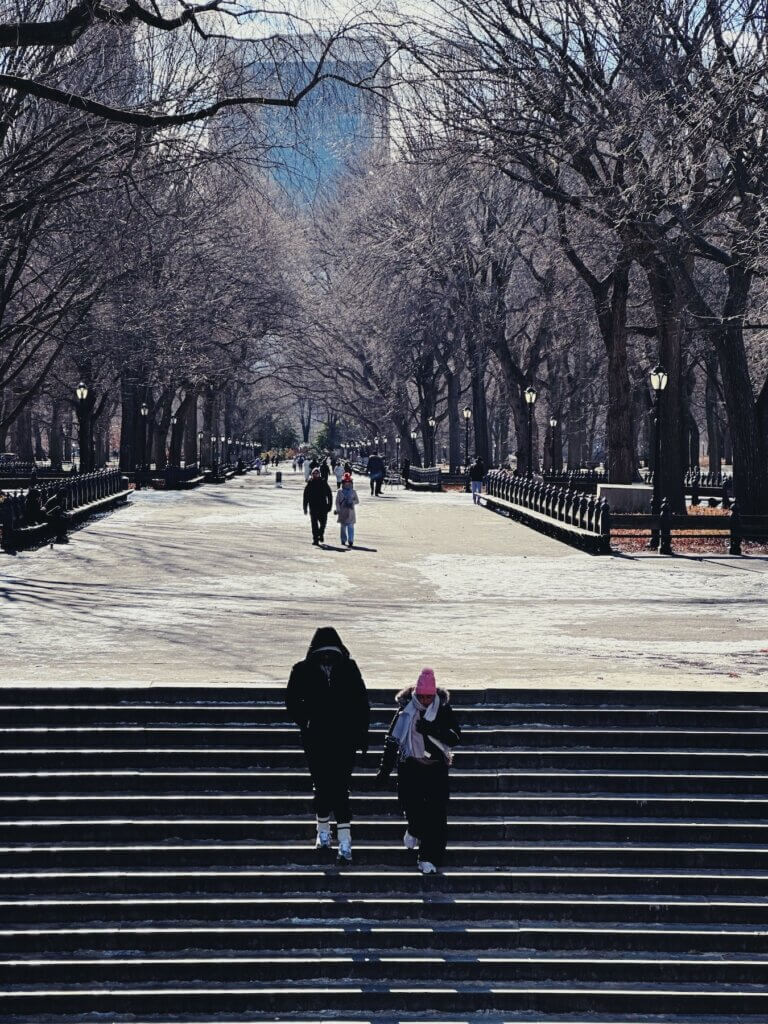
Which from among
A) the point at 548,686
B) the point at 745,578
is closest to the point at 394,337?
the point at 745,578

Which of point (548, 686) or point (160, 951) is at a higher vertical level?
point (548, 686)

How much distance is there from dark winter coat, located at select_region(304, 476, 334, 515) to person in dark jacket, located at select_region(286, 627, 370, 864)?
1809 cm

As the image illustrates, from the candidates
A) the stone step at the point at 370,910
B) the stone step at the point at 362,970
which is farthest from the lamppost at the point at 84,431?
the stone step at the point at 362,970

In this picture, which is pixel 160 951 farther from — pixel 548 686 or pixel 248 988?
pixel 548 686

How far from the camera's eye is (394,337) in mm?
62344

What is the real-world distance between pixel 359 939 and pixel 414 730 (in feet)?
4.51

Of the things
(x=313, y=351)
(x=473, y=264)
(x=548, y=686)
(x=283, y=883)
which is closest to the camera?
(x=283, y=883)

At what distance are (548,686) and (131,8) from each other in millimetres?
10147

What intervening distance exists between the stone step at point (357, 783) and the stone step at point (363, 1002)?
2227mm

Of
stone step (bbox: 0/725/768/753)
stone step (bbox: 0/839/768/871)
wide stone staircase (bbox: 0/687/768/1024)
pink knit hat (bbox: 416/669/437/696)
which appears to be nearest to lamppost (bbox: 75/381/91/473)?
stone step (bbox: 0/725/768/753)

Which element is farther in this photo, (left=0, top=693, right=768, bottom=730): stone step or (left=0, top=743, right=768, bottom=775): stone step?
(left=0, top=693, right=768, bottom=730): stone step

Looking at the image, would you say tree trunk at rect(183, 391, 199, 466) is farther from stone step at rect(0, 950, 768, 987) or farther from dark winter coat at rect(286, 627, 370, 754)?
stone step at rect(0, 950, 768, 987)

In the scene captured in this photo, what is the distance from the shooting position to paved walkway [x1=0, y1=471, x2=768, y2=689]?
13773 mm

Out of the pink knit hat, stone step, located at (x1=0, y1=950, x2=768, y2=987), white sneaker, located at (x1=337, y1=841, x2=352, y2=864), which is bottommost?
stone step, located at (x1=0, y1=950, x2=768, y2=987)
